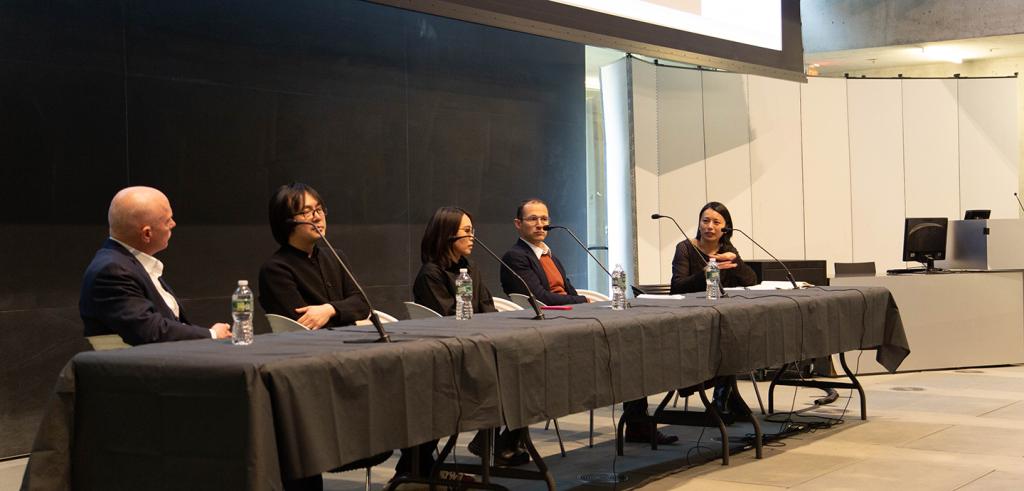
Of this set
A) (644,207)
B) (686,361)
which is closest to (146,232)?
(686,361)

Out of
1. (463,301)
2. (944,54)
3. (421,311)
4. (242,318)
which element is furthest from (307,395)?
(944,54)

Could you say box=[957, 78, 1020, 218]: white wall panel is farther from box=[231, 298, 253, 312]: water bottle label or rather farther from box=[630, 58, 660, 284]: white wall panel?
box=[231, 298, 253, 312]: water bottle label

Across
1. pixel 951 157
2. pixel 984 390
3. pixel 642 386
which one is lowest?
pixel 984 390

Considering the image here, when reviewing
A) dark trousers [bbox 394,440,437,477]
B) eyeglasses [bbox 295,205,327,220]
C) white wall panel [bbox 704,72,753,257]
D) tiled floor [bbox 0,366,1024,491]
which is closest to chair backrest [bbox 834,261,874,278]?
white wall panel [bbox 704,72,753,257]

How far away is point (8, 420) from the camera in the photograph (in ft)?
16.3

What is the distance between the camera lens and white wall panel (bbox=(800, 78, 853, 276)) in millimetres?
9312

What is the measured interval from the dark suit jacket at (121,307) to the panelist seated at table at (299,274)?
58 centimetres

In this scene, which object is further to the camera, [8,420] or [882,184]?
[882,184]

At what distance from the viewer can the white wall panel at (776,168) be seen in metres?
8.99

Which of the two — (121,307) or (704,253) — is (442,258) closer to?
(121,307)

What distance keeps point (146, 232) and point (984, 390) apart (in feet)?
17.7

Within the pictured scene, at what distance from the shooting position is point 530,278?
5.27 m

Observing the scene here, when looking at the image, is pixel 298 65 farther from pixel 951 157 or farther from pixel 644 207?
pixel 951 157

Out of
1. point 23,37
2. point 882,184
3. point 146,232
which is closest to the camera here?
point 146,232
